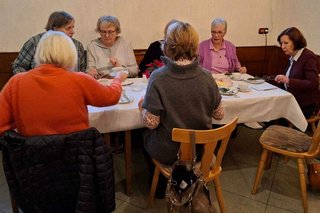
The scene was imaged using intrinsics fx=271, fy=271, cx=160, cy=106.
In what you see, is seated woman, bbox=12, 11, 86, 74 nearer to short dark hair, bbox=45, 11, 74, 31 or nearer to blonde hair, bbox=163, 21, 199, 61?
short dark hair, bbox=45, 11, 74, 31

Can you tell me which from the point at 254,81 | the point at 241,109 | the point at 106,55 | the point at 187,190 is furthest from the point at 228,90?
the point at 106,55

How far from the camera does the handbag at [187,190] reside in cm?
129

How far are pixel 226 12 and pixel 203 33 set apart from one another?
0.37 m

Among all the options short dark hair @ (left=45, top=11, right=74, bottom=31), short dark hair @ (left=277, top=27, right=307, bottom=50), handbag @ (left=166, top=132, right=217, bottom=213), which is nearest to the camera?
handbag @ (left=166, top=132, right=217, bottom=213)

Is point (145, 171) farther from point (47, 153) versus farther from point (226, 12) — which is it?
point (226, 12)

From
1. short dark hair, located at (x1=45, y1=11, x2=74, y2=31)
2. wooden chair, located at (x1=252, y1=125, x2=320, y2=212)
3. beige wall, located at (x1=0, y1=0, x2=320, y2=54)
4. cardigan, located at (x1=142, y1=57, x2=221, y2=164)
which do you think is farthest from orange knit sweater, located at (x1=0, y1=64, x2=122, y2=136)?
beige wall, located at (x1=0, y1=0, x2=320, y2=54)

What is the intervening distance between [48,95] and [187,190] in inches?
30.5

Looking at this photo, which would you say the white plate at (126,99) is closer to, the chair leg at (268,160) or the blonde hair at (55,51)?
the blonde hair at (55,51)

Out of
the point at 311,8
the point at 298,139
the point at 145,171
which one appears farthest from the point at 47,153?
the point at 311,8

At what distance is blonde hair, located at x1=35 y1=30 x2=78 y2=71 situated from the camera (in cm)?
122

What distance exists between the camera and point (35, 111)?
1192mm

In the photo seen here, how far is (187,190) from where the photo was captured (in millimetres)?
1299

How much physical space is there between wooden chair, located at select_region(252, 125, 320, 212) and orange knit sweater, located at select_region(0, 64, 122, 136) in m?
1.29

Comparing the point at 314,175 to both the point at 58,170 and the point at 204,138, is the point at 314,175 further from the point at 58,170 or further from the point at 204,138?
the point at 58,170
